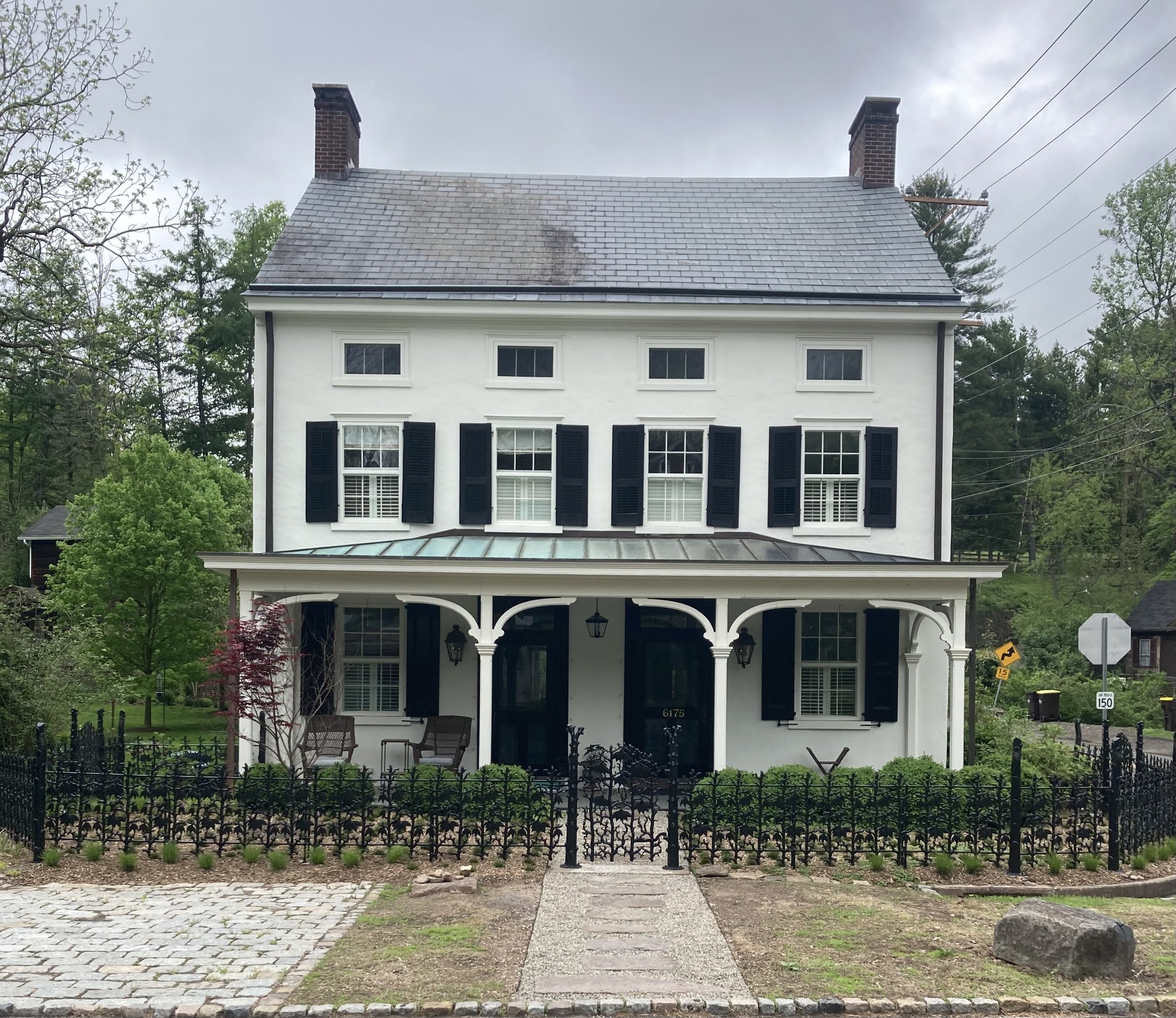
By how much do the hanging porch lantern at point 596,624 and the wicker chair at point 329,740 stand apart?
368cm

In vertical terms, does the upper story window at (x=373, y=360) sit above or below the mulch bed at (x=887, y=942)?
above

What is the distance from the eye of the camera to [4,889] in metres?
9.44

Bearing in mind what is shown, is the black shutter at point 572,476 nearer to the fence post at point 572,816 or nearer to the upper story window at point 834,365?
the upper story window at point 834,365

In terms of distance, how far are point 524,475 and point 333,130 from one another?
776 centimetres

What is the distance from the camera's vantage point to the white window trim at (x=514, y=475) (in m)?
15.7

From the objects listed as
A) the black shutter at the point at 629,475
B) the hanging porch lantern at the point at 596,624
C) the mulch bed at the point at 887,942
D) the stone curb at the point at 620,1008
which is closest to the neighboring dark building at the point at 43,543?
the hanging porch lantern at the point at 596,624

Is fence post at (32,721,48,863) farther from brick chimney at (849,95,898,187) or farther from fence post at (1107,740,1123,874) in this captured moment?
brick chimney at (849,95,898,187)

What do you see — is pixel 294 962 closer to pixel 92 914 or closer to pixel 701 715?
pixel 92 914

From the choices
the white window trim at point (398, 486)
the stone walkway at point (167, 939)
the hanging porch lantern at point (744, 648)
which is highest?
the white window trim at point (398, 486)

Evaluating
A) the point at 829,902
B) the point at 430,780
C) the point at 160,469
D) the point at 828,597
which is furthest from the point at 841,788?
the point at 160,469

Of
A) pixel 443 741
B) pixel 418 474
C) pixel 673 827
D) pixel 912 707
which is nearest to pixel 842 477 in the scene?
pixel 912 707

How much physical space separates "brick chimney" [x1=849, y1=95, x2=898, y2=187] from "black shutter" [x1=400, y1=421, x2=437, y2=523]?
31.0ft

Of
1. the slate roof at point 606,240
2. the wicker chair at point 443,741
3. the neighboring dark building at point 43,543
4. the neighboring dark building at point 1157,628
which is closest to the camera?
the wicker chair at point 443,741

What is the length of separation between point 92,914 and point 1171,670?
3307 centimetres
